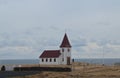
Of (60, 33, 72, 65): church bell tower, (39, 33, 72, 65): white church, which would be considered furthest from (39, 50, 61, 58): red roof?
(60, 33, 72, 65): church bell tower

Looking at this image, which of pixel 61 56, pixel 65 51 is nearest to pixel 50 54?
pixel 61 56

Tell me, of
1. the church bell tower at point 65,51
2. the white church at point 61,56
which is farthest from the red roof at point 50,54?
the church bell tower at point 65,51

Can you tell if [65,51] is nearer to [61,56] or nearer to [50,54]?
[61,56]

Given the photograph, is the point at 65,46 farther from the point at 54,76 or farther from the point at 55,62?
the point at 54,76

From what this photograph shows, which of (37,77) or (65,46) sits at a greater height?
(65,46)

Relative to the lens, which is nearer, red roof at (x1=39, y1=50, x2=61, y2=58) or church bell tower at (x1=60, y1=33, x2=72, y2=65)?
church bell tower at (x1=60, y1=33, x2=72, y2=65)

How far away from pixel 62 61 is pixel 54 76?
1653 inches

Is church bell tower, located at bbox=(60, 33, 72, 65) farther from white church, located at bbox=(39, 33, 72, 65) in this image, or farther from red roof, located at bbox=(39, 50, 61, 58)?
red roof, located at bbox=(39, 50, 61, 58)

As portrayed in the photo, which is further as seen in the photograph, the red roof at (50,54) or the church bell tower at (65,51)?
the red roof at (50,54)

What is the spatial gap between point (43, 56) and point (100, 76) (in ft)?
151

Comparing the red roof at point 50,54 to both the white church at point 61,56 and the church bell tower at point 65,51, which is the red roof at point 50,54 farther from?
the church bell tower at point 65,51

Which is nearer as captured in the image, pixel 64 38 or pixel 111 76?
pixel 111 76

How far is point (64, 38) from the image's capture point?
101688 millimetres

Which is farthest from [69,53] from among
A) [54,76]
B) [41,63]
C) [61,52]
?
[54,76]
